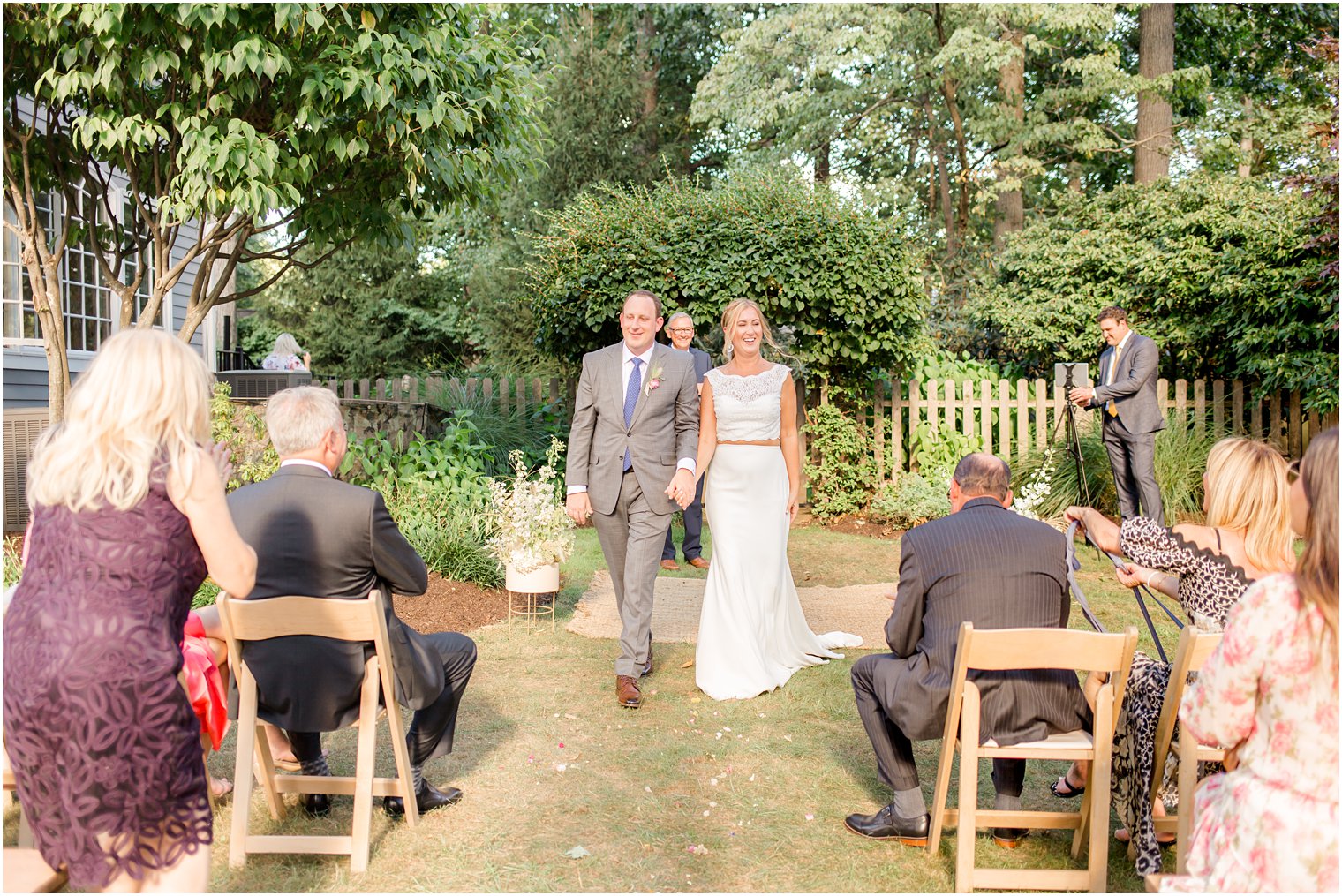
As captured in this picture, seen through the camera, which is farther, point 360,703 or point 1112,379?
point 1112,379

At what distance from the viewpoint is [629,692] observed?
508cm

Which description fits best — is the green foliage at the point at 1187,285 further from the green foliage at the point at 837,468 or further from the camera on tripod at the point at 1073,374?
the green foliage at the point at 837,468

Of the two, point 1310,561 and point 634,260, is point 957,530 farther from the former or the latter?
point 634,260

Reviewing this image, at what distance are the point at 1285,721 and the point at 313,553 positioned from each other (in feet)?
9.24

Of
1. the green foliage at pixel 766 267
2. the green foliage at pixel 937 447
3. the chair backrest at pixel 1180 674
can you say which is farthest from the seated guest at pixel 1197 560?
the green foliage at pixel 937 447

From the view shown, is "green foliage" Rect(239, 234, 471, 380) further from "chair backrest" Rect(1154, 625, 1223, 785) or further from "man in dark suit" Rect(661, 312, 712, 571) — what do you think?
"chair backrest" Rect(1154, 625, 1223, 785)

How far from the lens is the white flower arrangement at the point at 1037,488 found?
368 inches

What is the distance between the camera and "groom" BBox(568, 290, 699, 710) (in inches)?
207

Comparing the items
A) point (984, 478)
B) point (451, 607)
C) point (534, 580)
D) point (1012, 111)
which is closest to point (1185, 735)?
point (984, 478)

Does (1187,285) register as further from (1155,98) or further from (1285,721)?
(1285,721)

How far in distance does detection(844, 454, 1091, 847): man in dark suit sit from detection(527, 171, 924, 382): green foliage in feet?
22.4

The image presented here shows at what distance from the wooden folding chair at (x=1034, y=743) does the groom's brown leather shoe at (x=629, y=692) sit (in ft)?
6.62

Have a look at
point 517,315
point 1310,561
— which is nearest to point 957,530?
point 1310,561

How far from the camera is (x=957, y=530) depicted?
3.49m
